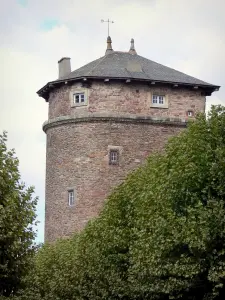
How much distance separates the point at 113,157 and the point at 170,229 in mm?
26800

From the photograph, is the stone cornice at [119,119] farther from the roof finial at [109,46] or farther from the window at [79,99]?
the roof finial at [109,46]

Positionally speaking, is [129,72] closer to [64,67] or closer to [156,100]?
[156,100]

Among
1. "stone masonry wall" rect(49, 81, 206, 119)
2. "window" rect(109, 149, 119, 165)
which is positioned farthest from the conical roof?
"window" rect(109, 149, 119, 165)

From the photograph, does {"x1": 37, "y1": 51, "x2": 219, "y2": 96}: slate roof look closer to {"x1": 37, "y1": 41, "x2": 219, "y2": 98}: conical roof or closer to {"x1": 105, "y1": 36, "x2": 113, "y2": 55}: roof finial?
{"x1": 37, "y1": 41, "x2": 219, "y2": 98}: conical roof

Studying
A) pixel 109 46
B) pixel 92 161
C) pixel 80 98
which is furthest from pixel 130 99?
pixel 109 46

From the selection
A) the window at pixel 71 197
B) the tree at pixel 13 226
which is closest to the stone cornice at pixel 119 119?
the window at pixel 71 197

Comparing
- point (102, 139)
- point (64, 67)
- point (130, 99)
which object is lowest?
point (102, 139)

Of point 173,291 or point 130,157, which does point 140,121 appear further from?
point 173,291

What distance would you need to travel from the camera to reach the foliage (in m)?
43.5

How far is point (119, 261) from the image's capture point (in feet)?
172

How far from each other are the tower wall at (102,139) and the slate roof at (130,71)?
2.17 ft

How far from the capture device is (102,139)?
7162 cm

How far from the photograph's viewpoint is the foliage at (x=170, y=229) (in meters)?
43.5

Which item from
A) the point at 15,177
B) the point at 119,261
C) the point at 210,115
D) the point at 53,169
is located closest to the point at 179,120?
the point at 53,169
